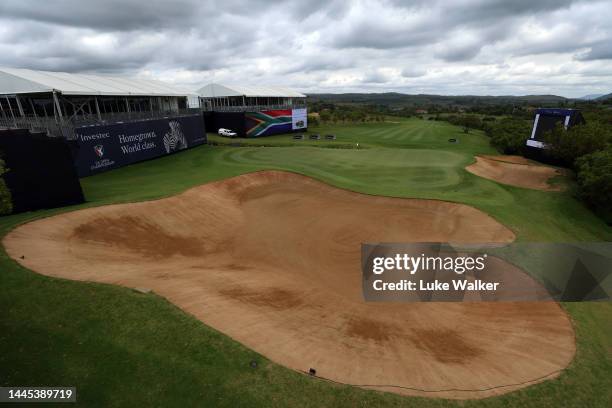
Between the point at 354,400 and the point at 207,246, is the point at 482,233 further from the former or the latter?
the point at 207,246

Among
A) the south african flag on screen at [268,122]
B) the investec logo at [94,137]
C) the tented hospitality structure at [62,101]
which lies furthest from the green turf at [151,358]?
the south african flag on screen at [268,122]

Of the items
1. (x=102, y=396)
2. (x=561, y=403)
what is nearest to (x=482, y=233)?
(x=561, y=403)

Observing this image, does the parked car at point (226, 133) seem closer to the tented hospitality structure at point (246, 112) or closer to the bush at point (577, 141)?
the tented hospitality structure at point (246, 112)

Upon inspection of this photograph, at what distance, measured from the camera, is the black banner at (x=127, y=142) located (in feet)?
102

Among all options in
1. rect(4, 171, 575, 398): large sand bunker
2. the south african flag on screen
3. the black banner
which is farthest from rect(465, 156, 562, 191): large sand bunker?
the south african flag on screen

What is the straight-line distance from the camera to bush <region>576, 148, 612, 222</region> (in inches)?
1062

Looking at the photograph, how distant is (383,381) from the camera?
9.72 meters

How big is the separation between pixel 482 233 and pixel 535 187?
18.2 metres

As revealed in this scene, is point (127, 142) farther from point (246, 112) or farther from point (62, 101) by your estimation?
point (246, 112)

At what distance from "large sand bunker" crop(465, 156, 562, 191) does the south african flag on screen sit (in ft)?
134

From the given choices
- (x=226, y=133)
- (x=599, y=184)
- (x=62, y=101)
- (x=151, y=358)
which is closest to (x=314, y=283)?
(x=151, y=358)

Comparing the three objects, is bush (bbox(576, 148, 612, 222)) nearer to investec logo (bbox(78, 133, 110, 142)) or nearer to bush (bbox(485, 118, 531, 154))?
bush (bbox(485, 118, 531, 154))

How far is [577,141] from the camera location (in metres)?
36.7

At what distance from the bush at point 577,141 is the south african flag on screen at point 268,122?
48154 millimetres
